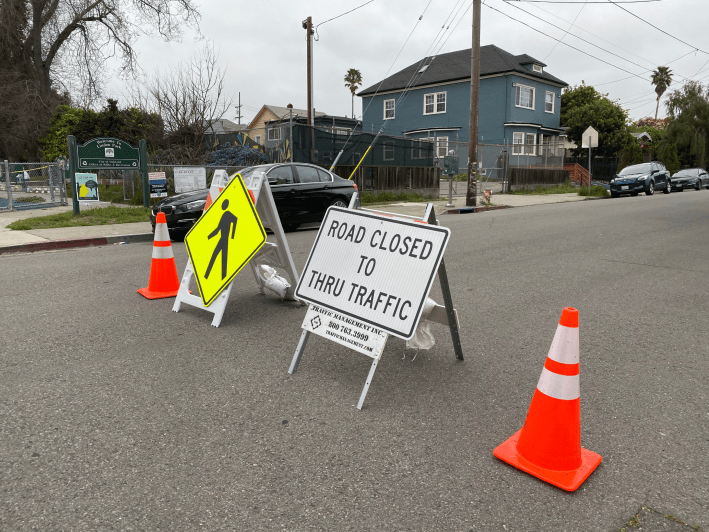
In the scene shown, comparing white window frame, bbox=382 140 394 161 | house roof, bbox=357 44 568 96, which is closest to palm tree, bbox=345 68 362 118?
house roof, bbox=357 44 568 96

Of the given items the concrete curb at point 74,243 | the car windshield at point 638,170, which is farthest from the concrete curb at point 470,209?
the car windshield at point 638,170

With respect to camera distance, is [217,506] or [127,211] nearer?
[217,506]

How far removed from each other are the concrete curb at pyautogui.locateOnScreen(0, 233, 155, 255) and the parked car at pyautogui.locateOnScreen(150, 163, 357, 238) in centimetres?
45

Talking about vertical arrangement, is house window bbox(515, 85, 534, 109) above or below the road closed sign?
above

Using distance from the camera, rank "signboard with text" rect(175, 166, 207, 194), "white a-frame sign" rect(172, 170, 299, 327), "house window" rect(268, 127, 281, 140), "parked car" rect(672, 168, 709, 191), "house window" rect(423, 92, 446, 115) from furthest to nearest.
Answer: "house window" rect(423, 92, 446, 115)
"parked car" rect(672, 168, 709, 191)
"house window" rect(268, 127, 281, 140)
"signboard with text" rect(175, 166, 207, 194)
"white a-frame sign" rect(172, 170, 299, 327)

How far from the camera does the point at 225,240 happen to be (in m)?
4.95

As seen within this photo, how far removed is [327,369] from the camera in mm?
3881

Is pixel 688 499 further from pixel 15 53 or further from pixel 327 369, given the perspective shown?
pixel 15 53

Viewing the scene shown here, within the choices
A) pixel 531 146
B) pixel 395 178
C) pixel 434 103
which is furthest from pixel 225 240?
pixel 434 103

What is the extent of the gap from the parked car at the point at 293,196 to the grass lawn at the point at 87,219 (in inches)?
60.7

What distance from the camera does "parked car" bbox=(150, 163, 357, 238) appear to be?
10.4 metres

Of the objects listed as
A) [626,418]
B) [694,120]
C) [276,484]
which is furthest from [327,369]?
[694,120]

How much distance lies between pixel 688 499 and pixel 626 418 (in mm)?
802

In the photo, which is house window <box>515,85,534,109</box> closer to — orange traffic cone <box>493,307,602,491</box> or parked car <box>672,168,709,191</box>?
parked car <box>672,168,709,191</box>
